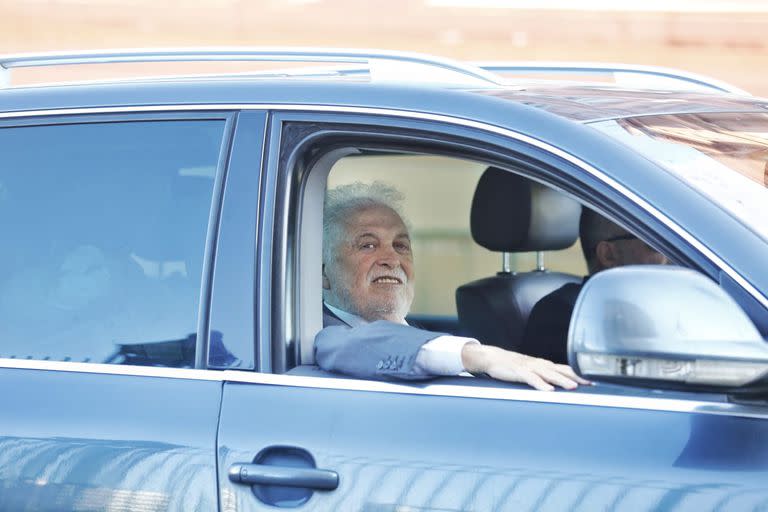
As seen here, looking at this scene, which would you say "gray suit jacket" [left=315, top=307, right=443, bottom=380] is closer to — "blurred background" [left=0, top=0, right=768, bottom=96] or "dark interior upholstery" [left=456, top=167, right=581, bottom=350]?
"dark interior upholstery" [left=456, top=167, right=581, bottom=350]

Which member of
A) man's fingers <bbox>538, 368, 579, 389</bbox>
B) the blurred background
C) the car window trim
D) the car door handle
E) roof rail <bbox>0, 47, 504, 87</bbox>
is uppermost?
the blurred background

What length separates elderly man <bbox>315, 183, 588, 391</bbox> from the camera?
87.7 inches

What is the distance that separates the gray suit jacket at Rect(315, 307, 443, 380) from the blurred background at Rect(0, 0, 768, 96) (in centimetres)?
616

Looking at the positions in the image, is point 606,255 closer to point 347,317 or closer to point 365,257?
point 365,257

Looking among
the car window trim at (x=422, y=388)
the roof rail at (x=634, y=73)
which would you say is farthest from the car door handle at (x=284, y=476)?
the roof rail at (x=634, y=73)

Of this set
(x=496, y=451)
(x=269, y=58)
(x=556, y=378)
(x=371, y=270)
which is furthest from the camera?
(x=371, y=270)

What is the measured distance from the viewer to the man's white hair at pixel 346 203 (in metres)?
3.04

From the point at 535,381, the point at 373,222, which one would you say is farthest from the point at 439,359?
the point at 373,222

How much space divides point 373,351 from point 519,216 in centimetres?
140

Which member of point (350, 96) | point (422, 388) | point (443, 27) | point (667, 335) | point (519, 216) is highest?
point (443, 27)

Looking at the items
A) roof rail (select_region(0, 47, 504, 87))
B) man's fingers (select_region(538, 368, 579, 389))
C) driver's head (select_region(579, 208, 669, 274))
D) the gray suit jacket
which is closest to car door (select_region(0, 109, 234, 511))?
the gray suit jacket

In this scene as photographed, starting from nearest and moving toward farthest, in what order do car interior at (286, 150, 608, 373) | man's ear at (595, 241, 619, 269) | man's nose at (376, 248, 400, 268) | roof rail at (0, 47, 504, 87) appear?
car interior at (286, 150, 608, 373)
roof rail at (0, 47, 504, 87)
man's nose at (376, 248, 400, 268)
man's ear at (595, 241, 619, 269)

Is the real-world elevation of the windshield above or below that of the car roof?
below

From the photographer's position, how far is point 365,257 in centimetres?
305
